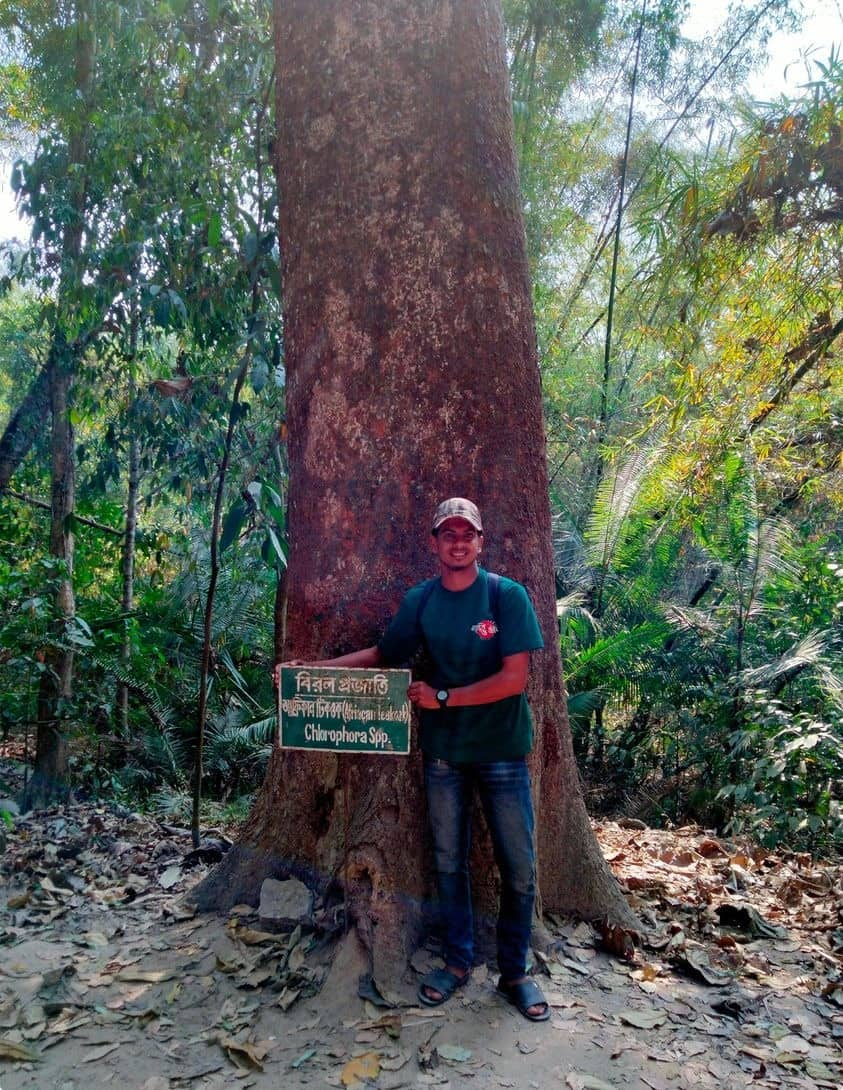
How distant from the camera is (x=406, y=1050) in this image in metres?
3.06

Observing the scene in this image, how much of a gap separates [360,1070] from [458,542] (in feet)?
5.81

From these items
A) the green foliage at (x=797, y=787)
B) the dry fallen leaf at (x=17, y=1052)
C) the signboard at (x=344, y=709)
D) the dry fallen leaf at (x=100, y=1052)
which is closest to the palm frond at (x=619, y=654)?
the green foliage at (x=797, y=787)

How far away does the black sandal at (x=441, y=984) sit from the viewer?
3.27 meters

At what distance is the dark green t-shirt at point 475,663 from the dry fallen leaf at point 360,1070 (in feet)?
3.28

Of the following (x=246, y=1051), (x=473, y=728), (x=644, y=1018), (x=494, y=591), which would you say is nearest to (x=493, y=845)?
(x=473, y=728)

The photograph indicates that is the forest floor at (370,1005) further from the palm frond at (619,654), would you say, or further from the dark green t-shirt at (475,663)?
the palm frond at (619,654)

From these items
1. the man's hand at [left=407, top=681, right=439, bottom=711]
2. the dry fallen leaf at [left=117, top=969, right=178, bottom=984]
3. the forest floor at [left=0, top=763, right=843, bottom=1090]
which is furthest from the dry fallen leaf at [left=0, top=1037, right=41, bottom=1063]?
the man's hand at [left=407, top=681, right=439, bottom=711]

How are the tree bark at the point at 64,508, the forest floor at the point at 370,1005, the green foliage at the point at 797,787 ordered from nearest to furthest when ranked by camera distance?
the forest floor at the point at 370,1005 < the green foliage at the point at 797,787 < the tree bark at the point at 64,508

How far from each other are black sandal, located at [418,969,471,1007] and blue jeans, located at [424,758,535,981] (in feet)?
0.14

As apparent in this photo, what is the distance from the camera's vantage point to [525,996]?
329cm

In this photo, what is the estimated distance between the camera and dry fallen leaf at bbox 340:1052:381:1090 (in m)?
2.91

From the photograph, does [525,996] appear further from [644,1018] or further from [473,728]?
[473,728]

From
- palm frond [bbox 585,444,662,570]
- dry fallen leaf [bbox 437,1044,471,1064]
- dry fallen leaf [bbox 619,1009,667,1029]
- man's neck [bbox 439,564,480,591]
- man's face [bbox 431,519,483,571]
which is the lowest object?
dry fallen leaf [bbox 437,1044,471,1064]

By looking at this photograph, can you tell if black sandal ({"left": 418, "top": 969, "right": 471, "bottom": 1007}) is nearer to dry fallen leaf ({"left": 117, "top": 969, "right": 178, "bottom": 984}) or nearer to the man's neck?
dry fallen leaf ({"left": 117, "top": 969, "right": 178, "bottom": 984})
